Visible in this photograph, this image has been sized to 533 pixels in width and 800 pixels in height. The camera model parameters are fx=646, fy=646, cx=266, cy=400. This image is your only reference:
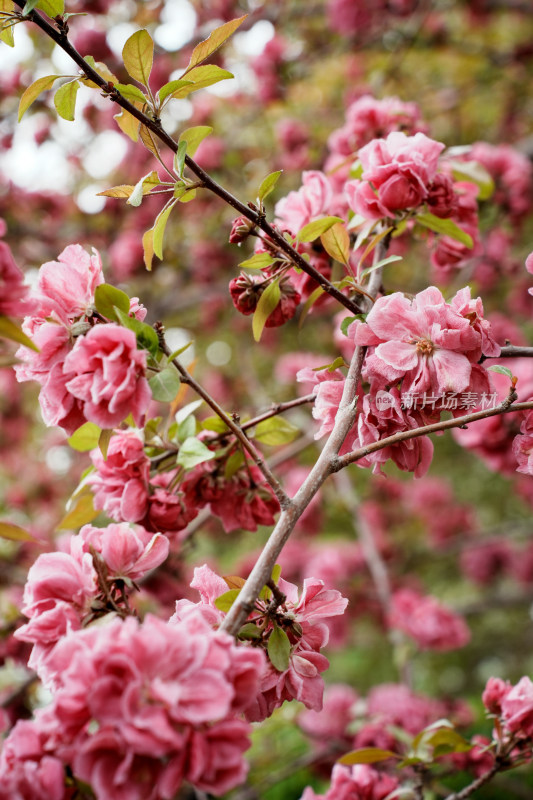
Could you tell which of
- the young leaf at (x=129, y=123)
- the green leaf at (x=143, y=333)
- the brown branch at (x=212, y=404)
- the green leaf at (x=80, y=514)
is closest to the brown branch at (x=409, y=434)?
the brown branch at (x=212, y=404)

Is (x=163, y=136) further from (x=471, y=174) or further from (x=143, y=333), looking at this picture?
(x=471, y=174)

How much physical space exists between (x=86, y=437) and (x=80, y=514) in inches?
6.1

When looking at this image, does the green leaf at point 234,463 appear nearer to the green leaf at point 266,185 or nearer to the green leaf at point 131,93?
the green leaf at point 266,185

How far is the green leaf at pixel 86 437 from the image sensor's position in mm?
1219

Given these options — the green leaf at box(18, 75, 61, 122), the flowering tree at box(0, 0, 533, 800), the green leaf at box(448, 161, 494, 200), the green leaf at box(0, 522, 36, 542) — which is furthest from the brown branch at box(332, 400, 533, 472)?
the green leaf at box(448, 161, 494, 200)

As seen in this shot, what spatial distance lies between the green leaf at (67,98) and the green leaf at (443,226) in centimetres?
73

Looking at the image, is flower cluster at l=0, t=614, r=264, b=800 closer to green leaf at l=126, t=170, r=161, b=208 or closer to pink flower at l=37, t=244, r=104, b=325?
pink flower at l=37, t=244, r=104, b=325

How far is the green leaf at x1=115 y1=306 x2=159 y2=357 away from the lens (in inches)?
37.8

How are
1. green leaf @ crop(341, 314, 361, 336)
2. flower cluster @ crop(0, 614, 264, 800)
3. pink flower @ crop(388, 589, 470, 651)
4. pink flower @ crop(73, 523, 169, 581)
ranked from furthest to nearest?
1. pink flower @ crop(388, 589, 470, 651)
2. green leaf @ crop(341, 314, 361, 336)
3. pink flower @ crop(73, 523, 169, 581)
4. flower cluster @ crop(0, 614, 264, 800)

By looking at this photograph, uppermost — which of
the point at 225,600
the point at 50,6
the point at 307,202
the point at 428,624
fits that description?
the point at 50,6

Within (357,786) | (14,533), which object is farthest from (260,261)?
(357,786)

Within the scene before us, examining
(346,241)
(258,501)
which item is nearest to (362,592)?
(258,501)

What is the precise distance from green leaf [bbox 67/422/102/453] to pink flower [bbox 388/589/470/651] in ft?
7.12

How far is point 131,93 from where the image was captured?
1.02m
